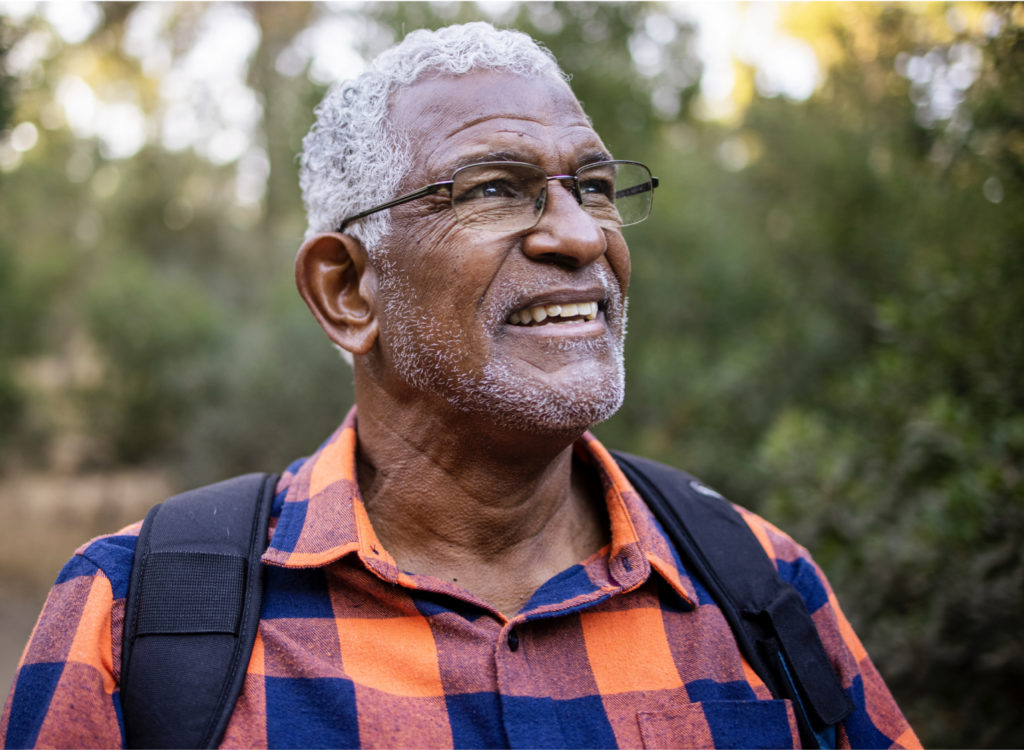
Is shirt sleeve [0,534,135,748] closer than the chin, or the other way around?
shirt sleeve [0,534,135,748]

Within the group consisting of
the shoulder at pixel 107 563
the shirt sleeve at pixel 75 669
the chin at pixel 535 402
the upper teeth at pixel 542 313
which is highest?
the upper teeth at pixel 542 313

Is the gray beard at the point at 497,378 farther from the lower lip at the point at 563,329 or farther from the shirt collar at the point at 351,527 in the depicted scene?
the shirt collar at the point at 351,527

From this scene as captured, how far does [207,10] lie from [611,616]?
14.8m

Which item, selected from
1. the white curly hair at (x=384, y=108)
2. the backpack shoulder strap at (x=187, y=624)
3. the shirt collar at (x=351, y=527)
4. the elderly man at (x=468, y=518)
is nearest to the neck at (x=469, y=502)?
the elderly man at (x=468, y=518)

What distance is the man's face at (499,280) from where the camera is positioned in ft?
6.55

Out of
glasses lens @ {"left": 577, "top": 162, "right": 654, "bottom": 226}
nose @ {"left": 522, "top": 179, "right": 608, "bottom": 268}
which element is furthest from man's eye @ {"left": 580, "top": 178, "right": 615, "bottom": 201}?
nose @ {"left": 522, "top": 179, "right": 608, "bottom": 268}

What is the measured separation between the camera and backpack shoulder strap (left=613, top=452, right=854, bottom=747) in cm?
192

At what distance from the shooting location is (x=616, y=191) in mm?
2363

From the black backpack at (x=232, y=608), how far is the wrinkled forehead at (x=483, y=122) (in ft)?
3.17

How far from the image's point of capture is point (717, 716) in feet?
5.99

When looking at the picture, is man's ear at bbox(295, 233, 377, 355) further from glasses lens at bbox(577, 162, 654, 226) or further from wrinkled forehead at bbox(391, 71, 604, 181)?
glasses lens at bbox(577, 162, 654, 226)

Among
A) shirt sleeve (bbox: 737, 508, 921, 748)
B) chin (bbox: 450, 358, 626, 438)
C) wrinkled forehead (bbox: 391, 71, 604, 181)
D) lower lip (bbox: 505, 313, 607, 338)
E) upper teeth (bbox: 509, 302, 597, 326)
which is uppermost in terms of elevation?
wrinkled forehead (bbox: 391, 71, 604, 181)

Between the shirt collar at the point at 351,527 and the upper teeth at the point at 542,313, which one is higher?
the upper teeth at the point at 542,313

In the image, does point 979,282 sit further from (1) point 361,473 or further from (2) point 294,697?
(2) point 294,697
